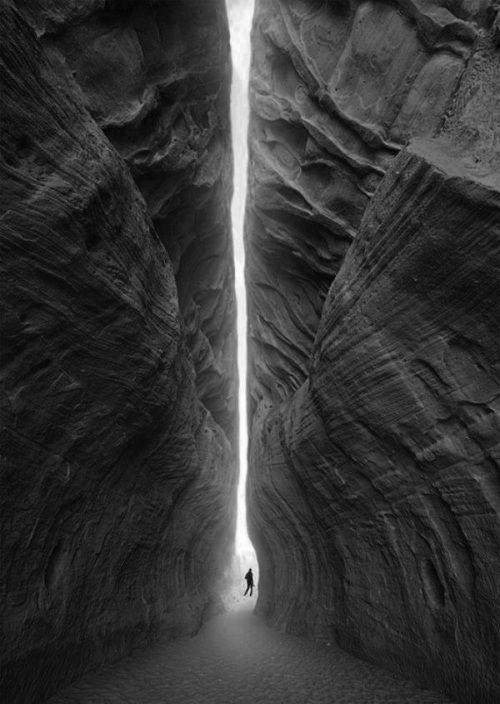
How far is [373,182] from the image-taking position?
8812mm

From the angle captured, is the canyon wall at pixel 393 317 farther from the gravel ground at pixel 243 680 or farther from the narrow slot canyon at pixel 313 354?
the gravel ground at pixel 243 680

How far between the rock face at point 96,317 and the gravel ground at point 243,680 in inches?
15.6

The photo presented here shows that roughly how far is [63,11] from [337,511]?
9.21 meters

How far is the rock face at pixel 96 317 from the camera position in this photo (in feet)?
15.4

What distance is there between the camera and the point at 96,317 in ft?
18.4

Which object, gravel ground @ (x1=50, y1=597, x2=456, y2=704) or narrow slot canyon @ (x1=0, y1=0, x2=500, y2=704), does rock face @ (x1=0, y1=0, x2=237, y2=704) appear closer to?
narrow slot canyon @ (x1=0, y1=0, x2=500, y2=704)

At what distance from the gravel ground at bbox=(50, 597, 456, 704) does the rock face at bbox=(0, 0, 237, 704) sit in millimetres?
396

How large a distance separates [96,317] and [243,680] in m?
5.74

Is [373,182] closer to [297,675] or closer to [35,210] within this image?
[35,210]

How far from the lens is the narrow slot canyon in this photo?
4.89 m

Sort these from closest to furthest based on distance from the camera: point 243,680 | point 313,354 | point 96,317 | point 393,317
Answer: point 96,317 → point 393,317 → point 243,680 → point 313,354

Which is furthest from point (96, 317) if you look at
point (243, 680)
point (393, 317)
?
point (243, 680)

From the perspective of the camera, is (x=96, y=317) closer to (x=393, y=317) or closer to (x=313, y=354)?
(x=393, y=317)

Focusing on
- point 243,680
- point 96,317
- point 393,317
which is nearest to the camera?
point 96,317
